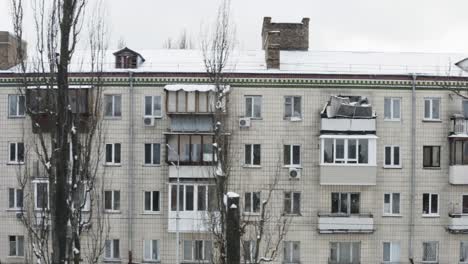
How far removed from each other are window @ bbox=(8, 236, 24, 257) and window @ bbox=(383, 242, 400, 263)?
15.1m

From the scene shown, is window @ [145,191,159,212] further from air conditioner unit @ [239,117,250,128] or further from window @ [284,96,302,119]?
window @ [284,96,302,119]

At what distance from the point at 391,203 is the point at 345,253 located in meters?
2.79

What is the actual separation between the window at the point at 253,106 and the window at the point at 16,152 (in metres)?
9.54

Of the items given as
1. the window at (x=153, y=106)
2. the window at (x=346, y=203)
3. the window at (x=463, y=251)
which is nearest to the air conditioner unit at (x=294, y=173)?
the window at (x=346, y=203)

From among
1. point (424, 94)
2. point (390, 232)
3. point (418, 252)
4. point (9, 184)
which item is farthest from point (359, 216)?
point (9, 184)

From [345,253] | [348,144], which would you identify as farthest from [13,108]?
[345,253]

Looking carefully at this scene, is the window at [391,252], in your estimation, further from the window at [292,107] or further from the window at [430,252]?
the window at [292,107]

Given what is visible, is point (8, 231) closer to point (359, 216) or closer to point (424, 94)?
point (359, 216)

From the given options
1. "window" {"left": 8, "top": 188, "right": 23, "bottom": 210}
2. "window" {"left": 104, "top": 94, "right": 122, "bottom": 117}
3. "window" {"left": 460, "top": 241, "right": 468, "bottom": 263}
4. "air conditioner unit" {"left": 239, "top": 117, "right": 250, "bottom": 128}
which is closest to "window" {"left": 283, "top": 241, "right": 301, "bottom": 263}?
"air conditioner unit" {"left": 239, "top": 117, "right": 250, "bottom": 128}

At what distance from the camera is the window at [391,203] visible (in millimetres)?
23297

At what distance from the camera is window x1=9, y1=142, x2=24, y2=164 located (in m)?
23.7

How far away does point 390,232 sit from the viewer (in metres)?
23.2

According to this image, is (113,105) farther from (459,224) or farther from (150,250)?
(459,224)

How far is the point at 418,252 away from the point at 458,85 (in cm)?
700
